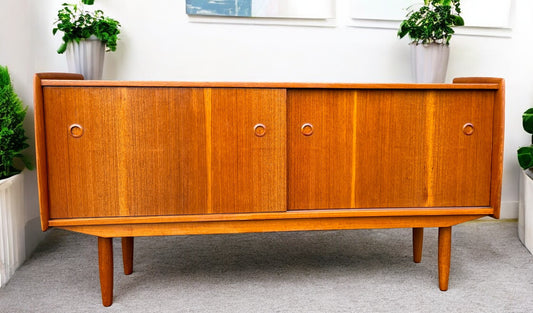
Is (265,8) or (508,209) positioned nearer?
(265,8)

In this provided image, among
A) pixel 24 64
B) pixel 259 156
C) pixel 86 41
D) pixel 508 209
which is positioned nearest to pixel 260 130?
pixel 259 156

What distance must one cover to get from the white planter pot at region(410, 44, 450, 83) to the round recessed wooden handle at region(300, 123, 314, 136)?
0.78 metres

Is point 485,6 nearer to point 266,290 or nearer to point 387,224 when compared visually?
point 387,224

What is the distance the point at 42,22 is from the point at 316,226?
4.78ft

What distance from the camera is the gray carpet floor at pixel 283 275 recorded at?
4.79 feet

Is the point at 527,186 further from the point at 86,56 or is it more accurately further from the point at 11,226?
the point at 11,226

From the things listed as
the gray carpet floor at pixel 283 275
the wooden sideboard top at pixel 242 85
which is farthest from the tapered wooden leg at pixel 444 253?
the wooden sideboard top at pixel 242 85

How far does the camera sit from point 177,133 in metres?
1.35

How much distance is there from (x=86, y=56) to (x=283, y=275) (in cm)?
110

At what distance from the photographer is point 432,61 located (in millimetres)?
1917

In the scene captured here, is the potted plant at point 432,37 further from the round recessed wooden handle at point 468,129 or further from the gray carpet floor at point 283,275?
the gray carpet floor at point 283,275

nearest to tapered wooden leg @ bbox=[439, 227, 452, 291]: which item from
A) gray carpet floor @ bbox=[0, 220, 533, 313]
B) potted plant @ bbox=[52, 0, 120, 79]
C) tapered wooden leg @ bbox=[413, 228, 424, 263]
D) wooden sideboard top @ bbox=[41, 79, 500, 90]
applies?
gray carpet floor @ bbox=[0, 220, 533, 313]

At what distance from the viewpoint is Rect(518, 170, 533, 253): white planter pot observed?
197 cm

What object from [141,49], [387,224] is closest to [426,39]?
[387,224]
